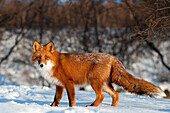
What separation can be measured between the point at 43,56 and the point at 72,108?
180 cm

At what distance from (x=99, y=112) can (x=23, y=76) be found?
15.5 meters

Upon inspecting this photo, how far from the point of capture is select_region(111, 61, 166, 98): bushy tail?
5.08m

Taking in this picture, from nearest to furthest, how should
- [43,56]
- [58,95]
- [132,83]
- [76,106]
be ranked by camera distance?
1. [76,106]
2. [132,83]
3. [43,56]
4. [58,95]

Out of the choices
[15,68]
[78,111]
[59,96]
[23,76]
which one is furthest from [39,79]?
[78,111]

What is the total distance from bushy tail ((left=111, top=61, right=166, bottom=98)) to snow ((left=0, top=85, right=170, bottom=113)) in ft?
1.37

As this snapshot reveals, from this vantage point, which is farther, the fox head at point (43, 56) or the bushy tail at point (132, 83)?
the fox head at point (43, 56)

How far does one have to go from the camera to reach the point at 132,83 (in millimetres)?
5312

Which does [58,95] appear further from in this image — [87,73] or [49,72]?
[87,73]

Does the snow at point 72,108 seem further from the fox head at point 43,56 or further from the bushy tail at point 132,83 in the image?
the fox head at point 43,56

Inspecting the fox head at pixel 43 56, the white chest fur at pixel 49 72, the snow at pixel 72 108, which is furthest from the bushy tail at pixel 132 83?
the fox head at pixel 43 56

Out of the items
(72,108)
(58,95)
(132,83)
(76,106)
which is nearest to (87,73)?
(76,106)

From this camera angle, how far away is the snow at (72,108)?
13.8ft

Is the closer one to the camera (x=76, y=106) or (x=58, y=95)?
(x=76, y=106)

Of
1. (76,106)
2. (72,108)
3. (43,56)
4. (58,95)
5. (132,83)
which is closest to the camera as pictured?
(72,108)
